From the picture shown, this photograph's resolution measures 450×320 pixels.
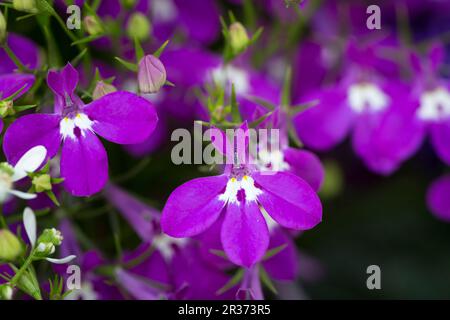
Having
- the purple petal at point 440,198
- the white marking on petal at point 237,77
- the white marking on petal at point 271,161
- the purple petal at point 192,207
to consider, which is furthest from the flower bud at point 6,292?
the purple petal at point 440,198

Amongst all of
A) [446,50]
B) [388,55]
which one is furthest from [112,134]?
[446,50]

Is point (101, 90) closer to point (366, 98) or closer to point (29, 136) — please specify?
point (29, 136)

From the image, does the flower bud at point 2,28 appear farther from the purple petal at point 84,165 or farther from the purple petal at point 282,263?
the purple petal at point 282,263

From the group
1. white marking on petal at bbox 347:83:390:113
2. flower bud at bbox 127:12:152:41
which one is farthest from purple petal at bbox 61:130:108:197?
white marking on petal at bbox 347:83:390:113

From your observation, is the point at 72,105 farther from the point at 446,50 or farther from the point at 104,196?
the point at 446,50

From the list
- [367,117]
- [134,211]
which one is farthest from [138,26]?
[367,117]
